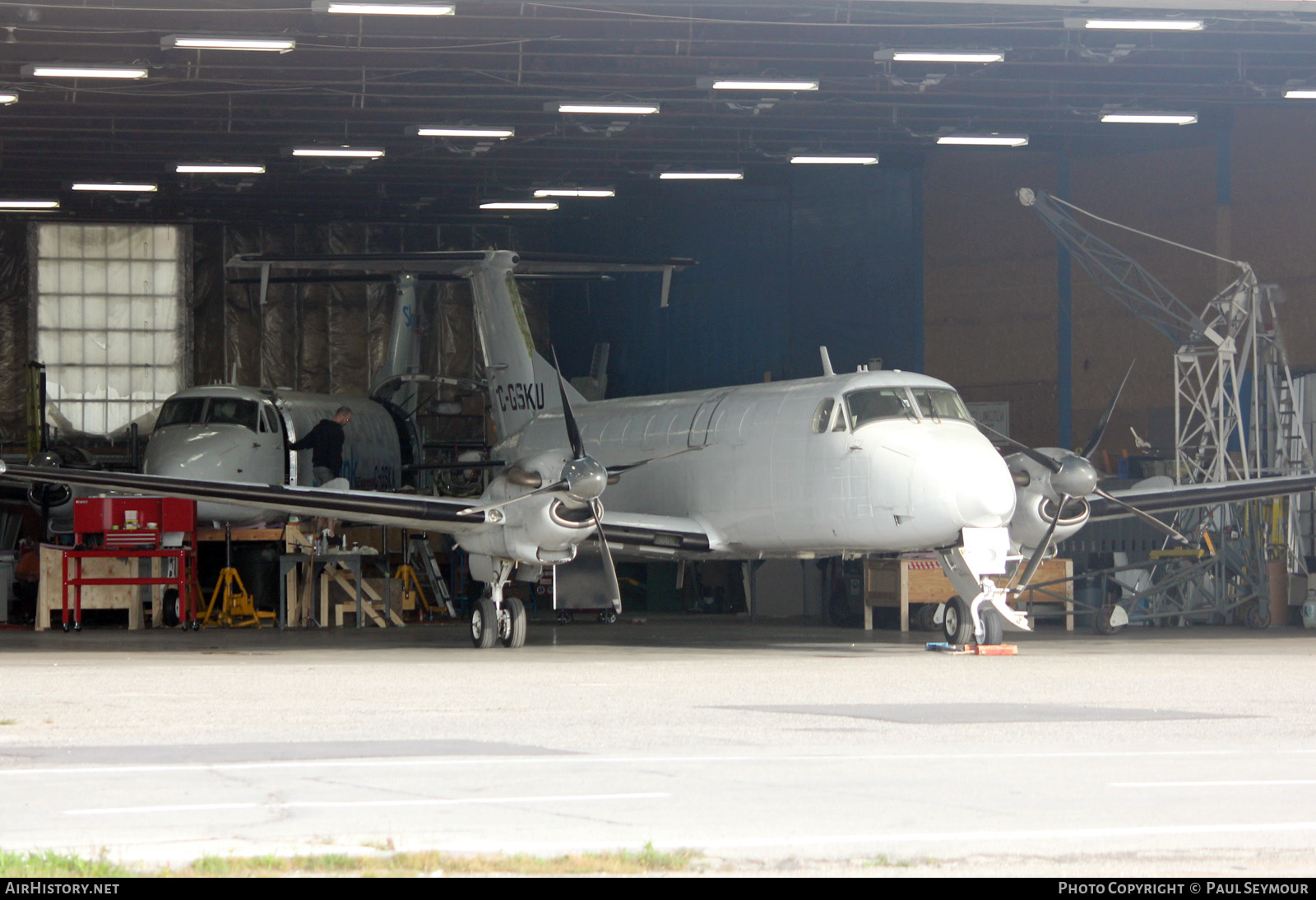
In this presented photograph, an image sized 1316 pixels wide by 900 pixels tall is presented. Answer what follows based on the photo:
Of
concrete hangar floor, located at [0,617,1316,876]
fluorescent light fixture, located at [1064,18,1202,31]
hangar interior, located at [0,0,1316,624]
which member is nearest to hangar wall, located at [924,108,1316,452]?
hangar interior, located at [0,0,1316,624]

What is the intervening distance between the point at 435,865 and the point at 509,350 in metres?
20.0

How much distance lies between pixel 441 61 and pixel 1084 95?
9094mm

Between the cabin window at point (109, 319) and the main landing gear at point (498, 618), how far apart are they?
22260mm

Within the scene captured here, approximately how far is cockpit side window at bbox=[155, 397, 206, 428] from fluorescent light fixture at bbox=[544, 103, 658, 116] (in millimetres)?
7137

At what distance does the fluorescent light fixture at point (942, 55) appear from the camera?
20891 millimetres

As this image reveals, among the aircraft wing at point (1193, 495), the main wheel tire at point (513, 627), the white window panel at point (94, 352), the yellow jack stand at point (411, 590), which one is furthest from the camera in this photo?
the white window panel at point (94, 352)

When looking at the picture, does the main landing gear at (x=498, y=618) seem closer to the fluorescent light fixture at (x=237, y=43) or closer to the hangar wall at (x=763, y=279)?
the fluorescent light fixture at (x=237, y=43)

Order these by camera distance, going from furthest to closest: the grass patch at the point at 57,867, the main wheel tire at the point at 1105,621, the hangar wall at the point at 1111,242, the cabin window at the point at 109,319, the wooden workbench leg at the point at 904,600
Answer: the cabin window at the point at 109,319 < the hangar wall at the point at 1111,242 < the wooden workbench leg at the point at 904,600 < the main wheel tire at the point at 1105,621 < the grass patch at the point at 57,867

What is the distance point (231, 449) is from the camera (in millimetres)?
25375

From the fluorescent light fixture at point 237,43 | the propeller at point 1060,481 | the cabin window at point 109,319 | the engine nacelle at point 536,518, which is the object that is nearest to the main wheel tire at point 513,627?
the engine nacelle at point 536,518

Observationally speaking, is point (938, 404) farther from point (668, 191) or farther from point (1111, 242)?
point (668, 191)

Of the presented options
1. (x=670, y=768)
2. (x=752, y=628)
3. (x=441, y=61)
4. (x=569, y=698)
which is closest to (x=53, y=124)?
(x=441, y=61)

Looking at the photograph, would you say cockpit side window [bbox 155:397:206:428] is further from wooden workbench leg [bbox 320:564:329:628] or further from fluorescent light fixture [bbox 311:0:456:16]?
fluorescent light fixture [bbox 311:0:456:16]

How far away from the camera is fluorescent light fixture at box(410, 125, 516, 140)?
86.1ft
